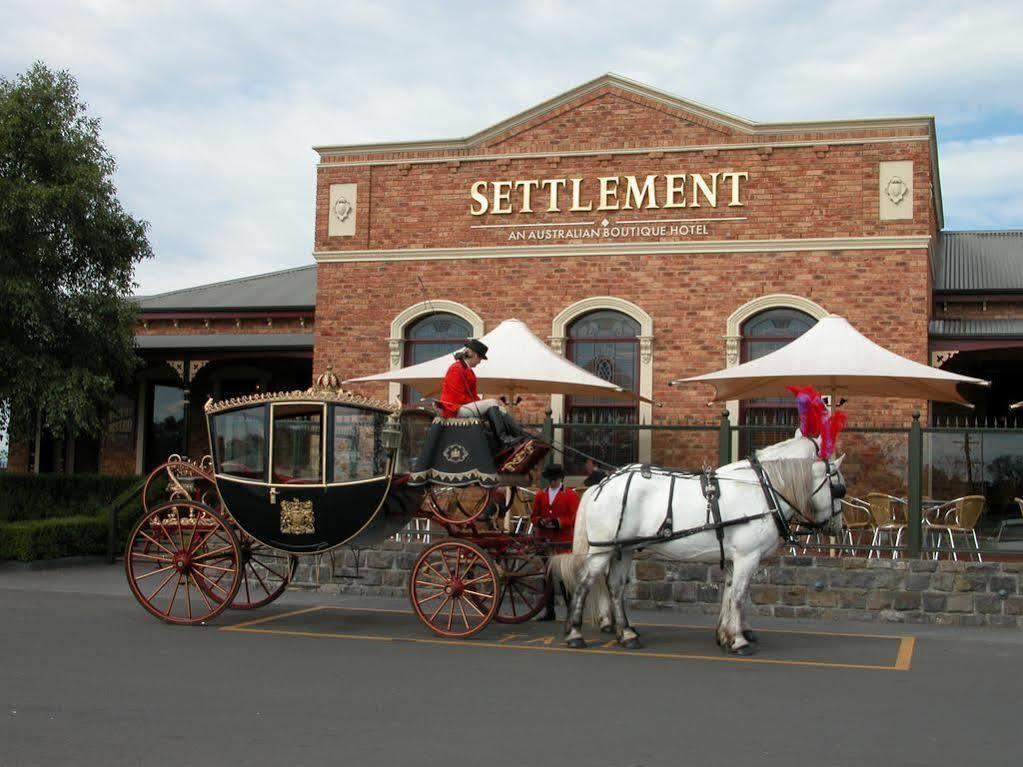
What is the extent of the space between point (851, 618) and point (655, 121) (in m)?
9.35

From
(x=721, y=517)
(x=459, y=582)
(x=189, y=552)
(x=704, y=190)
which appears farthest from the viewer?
(x=704, y=190)

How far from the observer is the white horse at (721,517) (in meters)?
9.23

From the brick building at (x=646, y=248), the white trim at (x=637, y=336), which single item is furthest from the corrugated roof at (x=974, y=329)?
the white trim at (x=637, y=336)

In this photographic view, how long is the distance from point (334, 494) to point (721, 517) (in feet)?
10.9

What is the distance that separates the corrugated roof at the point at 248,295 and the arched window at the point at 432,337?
369 centimetres

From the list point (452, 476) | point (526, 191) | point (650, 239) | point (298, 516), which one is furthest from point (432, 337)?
point (452, 476)

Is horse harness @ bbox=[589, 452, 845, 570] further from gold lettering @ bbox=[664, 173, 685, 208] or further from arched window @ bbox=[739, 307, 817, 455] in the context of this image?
gold lettering @ bbox=[664, 173, 685, 208]

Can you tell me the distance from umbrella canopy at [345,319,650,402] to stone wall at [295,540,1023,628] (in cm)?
273

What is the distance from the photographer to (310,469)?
10086mm

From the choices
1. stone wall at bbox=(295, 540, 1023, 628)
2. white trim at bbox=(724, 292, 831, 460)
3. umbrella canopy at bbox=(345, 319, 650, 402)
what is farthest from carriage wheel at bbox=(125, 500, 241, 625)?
white trim at bbox=(724, 292, 831, 460)

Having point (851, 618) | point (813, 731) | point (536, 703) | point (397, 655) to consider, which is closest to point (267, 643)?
point (397, 655)

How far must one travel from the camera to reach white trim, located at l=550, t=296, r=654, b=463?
17.6 m

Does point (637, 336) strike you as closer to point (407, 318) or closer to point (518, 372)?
point (407, 318)

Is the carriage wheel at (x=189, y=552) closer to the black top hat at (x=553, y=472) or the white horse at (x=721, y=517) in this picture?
the black top hat at (x=553, y=472)
